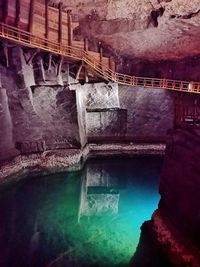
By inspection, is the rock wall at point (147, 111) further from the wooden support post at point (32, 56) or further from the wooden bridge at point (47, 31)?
the wooden support post at point (32, 56)

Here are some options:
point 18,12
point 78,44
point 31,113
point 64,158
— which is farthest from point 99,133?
point 18,12

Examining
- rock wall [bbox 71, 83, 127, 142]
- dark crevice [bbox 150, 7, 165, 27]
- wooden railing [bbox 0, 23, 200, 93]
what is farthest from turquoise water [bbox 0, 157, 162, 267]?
dark crevice [bbox 150, 7, 165, 27]

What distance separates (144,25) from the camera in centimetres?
1658

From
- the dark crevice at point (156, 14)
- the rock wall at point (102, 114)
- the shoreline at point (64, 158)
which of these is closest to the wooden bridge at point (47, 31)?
the rock wall at point (102, 114)

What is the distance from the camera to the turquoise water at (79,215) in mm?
9172

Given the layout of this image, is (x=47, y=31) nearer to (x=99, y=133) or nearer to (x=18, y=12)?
(x=18, y=12)

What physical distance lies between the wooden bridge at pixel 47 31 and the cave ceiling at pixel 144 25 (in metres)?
0.96

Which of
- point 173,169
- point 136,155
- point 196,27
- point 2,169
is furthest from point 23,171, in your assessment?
point 196,27

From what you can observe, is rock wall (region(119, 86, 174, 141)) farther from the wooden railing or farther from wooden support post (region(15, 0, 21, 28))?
wooden support post (region(15, 0, 21, 28))

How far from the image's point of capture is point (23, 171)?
1553cm

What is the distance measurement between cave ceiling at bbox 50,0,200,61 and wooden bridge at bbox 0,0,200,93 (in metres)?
0.96

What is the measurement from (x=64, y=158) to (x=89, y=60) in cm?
663

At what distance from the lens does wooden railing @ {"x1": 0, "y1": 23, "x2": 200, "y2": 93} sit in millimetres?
13276

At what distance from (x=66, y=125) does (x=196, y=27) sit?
10210 millimetres
